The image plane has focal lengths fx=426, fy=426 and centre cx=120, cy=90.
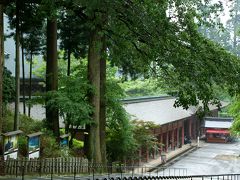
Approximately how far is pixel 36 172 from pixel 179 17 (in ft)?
22.4

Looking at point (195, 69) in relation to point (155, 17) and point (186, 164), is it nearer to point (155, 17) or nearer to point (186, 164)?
point (155, 17)

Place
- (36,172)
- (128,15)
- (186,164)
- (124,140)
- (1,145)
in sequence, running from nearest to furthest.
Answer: (128,15)
(1,145)
(36,172)
(124,140)
(186,164)

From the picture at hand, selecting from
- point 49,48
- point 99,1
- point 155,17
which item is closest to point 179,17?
point 155,17

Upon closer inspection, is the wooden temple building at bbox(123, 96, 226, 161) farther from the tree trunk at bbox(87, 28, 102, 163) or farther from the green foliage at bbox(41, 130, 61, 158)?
the green foliage at bbox(41, 130, 61, 158)

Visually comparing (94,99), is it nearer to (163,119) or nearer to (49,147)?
(49,147)

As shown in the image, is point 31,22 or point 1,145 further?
point 31,22

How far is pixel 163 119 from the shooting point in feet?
122

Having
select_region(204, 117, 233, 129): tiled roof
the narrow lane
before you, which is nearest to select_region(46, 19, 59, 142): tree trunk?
the narrow lane

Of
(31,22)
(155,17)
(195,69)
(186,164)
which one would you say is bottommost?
(186,164)

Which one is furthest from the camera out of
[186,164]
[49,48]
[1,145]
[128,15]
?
[186,164]

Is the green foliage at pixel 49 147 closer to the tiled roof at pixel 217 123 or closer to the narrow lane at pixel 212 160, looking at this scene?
the narrow lane at pixel 212 160

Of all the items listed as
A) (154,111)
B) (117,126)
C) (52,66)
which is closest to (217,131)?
(154,111)

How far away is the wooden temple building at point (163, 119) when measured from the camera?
3591 cm

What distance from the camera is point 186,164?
1345 inches
